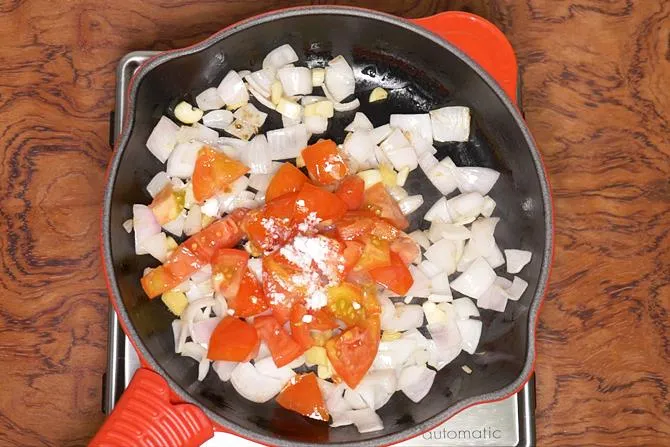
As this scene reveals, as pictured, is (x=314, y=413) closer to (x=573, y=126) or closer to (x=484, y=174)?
(x=484, y=174)

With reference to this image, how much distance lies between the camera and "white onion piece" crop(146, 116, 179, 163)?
109cm

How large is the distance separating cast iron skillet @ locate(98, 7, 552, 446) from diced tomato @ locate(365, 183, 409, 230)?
5 centimetres

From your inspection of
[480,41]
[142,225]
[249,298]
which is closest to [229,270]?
[249,298]

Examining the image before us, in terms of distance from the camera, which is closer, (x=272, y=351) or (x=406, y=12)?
(x=272, y=351)

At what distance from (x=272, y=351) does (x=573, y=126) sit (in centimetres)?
62

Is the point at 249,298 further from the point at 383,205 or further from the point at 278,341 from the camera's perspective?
the point at 383,205

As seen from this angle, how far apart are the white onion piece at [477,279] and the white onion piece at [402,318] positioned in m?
0.08

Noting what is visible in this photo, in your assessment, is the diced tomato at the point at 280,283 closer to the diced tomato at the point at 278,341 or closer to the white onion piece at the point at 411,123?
the diced tomato at the point at 278,341

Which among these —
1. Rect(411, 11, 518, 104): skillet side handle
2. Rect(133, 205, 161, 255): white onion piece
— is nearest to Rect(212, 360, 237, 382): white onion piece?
Rect(133, 205, 161, 255): white onion piece

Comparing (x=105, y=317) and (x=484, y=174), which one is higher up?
(x=484, y=174)

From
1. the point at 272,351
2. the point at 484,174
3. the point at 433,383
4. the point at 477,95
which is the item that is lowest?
the point at 433,383

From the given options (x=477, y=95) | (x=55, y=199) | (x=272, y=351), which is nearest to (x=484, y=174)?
(x=477, y=95)

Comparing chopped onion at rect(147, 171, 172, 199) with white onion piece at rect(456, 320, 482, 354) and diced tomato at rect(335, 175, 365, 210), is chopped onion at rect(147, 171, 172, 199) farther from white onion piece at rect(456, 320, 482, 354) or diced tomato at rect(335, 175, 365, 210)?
white onion piece at rect(456, 320, 482, 354)

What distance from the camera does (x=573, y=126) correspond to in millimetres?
1152
